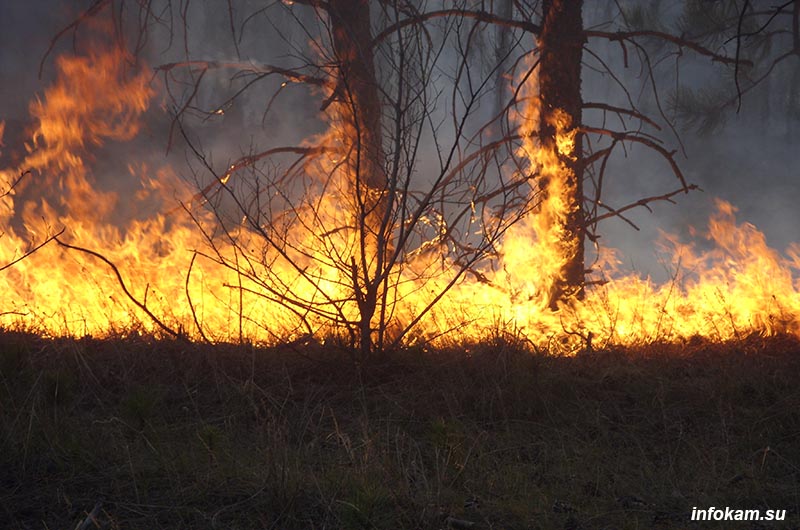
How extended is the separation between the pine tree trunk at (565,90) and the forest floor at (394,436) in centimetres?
185

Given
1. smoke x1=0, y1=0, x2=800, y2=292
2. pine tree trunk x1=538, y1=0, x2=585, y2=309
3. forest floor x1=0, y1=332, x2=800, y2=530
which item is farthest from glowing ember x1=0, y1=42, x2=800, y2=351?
smoke x1=0, y1=0, x2=800, y2=292

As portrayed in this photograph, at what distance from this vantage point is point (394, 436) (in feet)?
12.1

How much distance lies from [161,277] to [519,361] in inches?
154

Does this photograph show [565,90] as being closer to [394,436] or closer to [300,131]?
[394,436]

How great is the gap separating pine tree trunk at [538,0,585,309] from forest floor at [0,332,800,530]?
6.06 ft

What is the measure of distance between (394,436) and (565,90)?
174 inches

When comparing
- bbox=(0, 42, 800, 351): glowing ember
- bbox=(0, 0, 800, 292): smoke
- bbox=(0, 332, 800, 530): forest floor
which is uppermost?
bbox=(0, 0, 800, 292): smoke

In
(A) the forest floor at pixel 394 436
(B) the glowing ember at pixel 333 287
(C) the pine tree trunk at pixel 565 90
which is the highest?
(C) the pine tree trunk at pixel 565 90

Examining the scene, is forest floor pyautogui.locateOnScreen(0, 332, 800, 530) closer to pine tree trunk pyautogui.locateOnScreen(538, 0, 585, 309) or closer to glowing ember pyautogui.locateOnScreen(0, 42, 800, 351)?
glowing ember pyautogui.locateOnScreen(0, 42, 800, 351)

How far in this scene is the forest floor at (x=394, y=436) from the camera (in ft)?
9.16

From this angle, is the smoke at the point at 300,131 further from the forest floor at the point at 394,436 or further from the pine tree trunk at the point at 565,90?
the forest floor at the point at 394,436

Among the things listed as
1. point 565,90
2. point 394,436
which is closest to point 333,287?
point 565,90

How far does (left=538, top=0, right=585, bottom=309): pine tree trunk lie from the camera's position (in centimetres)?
694

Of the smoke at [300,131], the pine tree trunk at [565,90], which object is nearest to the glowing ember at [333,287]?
the pine tree trunk at [565,90]
